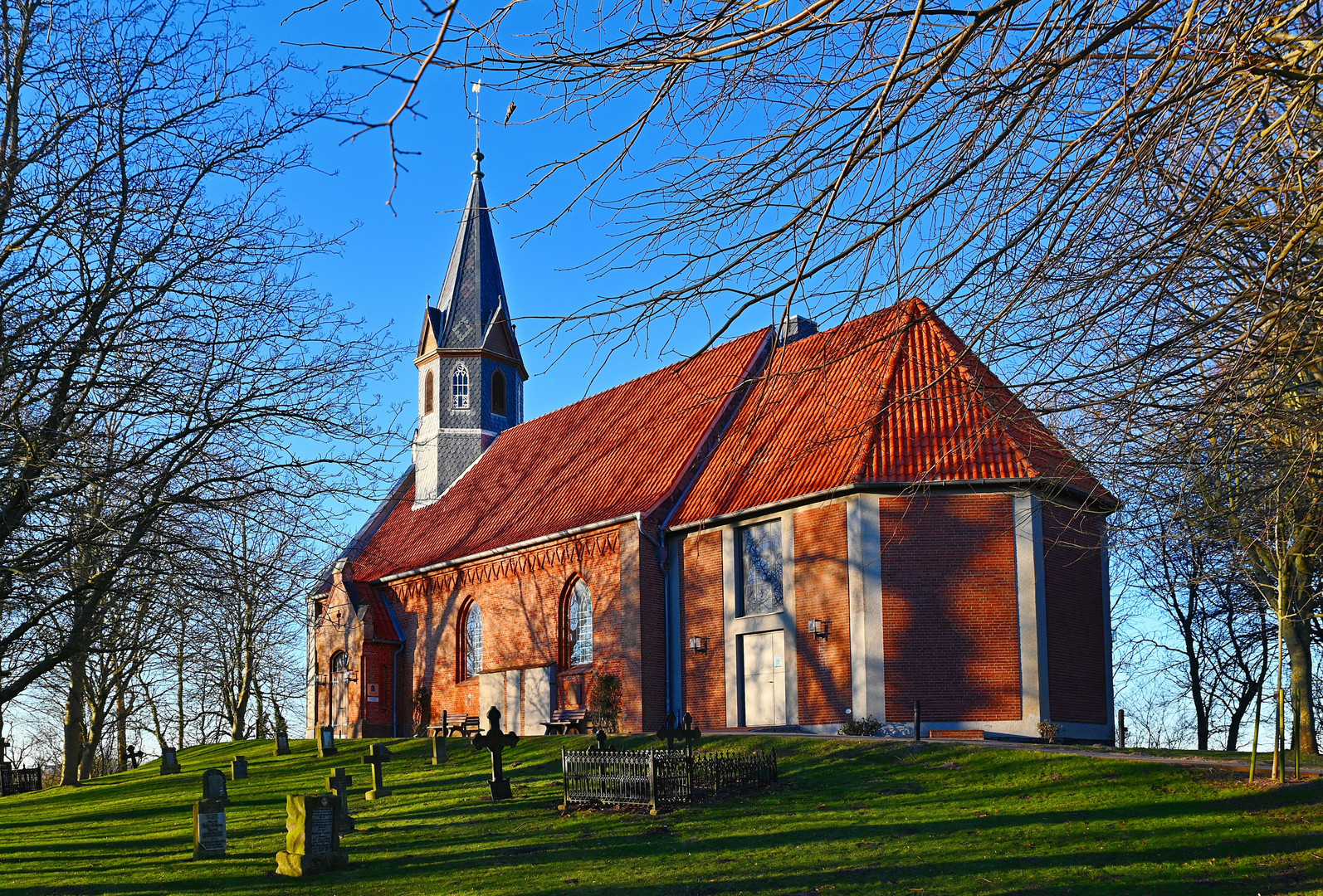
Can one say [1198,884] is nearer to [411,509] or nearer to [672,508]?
[672,508]

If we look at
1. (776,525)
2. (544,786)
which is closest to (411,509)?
(776,525)

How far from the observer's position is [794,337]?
30.5 m

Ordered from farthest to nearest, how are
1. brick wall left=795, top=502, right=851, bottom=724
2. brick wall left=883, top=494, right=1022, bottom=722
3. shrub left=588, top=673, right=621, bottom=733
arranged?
shrub left=588, top=673, right=621, bottom=733
brick wall left=795, top=502, right=851, bottom=724
brick wall left=883, top=494, right=1022, bottom=722

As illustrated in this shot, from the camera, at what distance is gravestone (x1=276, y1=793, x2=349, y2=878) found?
1427 cm

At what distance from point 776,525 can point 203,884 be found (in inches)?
567

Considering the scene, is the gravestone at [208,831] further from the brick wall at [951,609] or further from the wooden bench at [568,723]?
the brick wall at [951,609]

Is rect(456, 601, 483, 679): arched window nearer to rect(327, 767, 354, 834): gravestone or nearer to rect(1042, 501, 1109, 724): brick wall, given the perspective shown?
rect(327, 767, 354, 834): gravestone

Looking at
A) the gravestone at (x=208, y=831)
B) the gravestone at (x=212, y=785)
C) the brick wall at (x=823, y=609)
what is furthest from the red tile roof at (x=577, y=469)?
the gravestone at (x=208, y=831)

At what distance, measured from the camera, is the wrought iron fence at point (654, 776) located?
16.9m

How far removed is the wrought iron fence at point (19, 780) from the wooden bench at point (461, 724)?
15189 mm

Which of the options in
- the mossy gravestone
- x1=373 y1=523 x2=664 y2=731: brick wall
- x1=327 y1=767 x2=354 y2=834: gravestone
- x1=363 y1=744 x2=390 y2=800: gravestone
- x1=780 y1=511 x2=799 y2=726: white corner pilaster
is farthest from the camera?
the mossy gravestone

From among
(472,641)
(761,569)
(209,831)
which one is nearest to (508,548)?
(472,641)

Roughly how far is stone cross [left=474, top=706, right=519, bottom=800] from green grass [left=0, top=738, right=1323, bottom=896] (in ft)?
1.21

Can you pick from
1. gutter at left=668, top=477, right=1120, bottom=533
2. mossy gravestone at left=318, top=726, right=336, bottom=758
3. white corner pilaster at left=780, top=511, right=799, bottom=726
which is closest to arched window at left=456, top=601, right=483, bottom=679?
mossy gravestone at left=318, top=726, right=336, bottom=758
